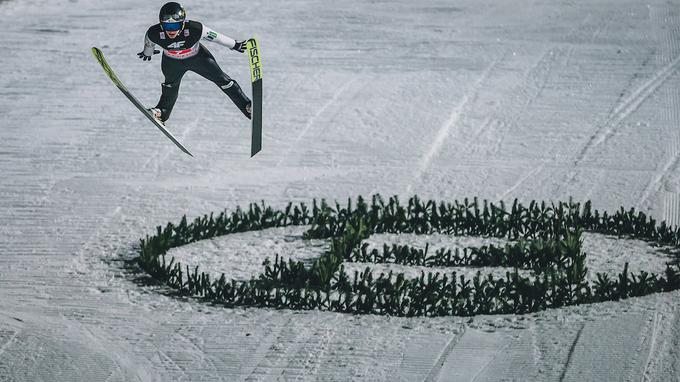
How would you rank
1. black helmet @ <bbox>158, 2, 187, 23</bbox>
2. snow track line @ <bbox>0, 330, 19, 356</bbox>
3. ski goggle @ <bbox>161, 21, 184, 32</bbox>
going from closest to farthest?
1. black helmet @ <bbox>158, 2, 187, 23</bbox>
2. ski goggle @ <bbox>161, 21, 184, 32</bbox>
3. snow track line @ <bbox>0, 330, 19, 356</bbox>

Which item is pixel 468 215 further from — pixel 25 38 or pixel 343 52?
pixel 25 38

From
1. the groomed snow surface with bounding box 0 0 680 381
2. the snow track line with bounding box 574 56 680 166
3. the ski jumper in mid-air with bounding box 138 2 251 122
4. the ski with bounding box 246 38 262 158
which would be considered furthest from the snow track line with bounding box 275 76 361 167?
the ski jumper in mid-air with bounding box 138 2 251 122

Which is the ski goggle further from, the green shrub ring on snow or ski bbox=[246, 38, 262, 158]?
the green shrub ring on snow

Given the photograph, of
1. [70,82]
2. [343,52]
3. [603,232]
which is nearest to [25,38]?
[70,82]

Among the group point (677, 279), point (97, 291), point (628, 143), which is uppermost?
point (628, 143)

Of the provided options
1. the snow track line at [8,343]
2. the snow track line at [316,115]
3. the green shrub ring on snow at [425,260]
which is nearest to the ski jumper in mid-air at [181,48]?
the snow track line at [8,343]

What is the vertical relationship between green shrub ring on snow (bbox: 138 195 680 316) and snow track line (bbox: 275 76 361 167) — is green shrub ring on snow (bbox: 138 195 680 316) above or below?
below
